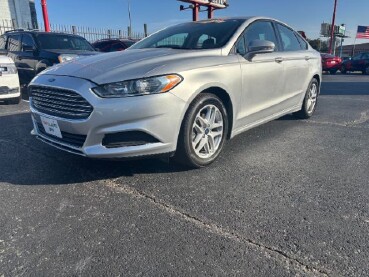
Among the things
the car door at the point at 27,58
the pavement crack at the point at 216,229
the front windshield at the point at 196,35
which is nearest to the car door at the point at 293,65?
the front windshield at the point at 196,35

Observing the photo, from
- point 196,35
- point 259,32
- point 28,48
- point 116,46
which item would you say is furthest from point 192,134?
point 116,46

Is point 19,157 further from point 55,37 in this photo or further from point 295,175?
point 55,37

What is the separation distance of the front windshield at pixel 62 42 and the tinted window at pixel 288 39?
238 inches

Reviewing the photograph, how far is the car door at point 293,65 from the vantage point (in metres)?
4.53

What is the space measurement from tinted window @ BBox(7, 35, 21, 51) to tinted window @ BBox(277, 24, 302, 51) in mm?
7256

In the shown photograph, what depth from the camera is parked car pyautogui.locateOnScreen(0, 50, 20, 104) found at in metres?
6.50

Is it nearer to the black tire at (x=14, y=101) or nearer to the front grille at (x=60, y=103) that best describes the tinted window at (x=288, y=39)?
Answer: the front grille at (x=60, y=103)

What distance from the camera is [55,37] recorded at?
8.73m

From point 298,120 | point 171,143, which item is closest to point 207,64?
point 171,143

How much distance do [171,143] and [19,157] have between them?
1.91 meters

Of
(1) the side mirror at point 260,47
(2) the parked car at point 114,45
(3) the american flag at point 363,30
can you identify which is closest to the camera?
(1) the side mirror at point 260,47

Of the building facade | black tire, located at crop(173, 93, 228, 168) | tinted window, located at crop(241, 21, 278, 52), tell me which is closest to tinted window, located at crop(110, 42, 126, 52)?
tinted window, located at crop(241, 21, 278, 52)

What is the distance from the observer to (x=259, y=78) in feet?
12.6

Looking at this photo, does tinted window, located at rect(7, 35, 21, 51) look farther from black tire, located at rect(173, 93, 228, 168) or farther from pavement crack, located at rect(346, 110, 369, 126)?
pavement crack, located at rect(346, 110, 369, 126)
